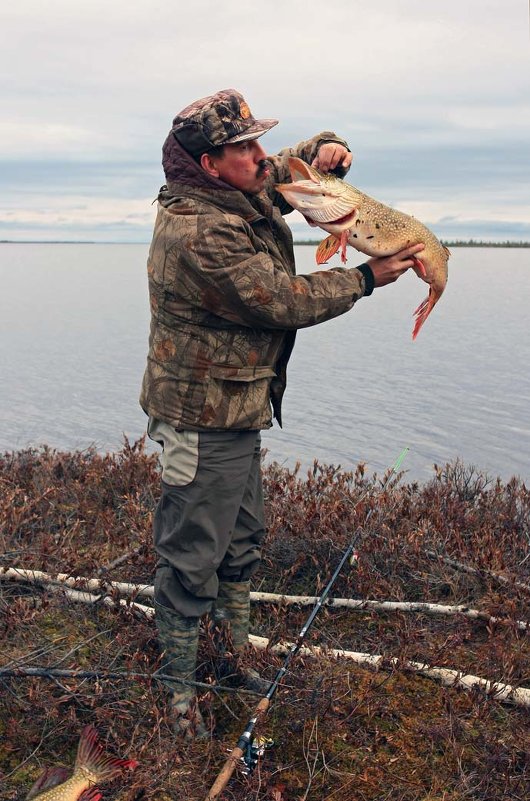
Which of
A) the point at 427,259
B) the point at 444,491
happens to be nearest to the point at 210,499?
the point at 427,259

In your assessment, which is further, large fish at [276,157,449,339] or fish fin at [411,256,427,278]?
fish fin at [411,256,427,278]

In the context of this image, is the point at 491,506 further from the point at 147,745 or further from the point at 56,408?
the point at 56,408

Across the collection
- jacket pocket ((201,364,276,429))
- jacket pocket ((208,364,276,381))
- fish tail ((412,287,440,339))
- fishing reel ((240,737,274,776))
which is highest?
fish tail ((412,287,440,339))

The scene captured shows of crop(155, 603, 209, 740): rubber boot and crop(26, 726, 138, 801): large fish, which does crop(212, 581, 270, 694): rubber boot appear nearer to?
crop(155, 603, 209, 740): rubber boot

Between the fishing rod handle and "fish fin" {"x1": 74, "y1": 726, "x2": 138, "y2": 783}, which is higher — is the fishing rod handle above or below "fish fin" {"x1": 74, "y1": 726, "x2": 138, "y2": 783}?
above

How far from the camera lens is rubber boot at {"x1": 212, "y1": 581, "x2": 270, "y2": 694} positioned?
4.23m

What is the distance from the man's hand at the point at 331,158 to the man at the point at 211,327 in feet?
1.39

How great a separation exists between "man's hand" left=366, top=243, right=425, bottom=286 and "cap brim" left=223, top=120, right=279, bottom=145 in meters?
0.79

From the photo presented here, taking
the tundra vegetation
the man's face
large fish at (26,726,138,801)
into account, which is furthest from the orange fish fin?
large fish at (26,726,138,801)

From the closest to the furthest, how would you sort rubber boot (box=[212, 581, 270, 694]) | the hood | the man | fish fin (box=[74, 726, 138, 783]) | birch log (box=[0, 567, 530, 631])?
fish fin (box=[74, 726, 138, 783]) < the man < the hood < rubber boot (box=[212, 581, 270, 694]) < birch log (box=[0, 567, 530, 631])

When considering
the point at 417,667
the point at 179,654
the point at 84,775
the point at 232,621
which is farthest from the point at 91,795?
the point at 417,667

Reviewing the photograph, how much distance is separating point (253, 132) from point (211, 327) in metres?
0.89

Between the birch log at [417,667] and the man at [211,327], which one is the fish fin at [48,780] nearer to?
the man at [211,327]

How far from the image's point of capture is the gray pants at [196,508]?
3.86 metres
